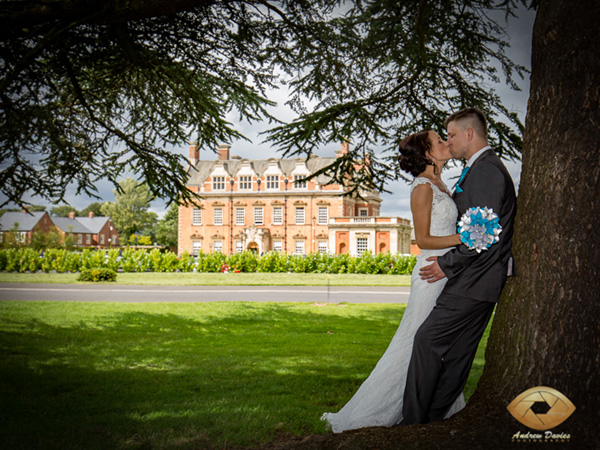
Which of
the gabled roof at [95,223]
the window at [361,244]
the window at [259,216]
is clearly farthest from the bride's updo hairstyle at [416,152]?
the gabled roof at [95,223]

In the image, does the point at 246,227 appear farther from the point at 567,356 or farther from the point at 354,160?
the point at 567,356

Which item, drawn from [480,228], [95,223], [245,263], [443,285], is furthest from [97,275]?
[95,223]

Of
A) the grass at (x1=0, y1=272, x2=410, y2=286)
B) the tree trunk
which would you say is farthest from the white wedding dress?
the grass at (x1=0, y1=272, x2=410, y2=286)

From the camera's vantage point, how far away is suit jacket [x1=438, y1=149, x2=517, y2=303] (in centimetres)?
272

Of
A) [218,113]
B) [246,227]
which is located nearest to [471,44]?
[218,113]

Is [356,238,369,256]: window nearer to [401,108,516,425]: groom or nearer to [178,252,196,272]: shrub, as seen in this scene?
[178,252,196,272]: shrub

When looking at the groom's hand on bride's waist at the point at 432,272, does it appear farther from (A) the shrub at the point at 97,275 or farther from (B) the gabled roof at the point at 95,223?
(B) the gabled roof at the point at 95,223

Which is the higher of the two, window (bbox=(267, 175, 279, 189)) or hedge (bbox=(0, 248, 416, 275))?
window (bbox=(267, 175, 279, 189))

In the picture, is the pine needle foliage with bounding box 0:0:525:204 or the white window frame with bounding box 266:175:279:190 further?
the white window frame with bounding box 266:175:279:190

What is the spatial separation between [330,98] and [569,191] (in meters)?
4.79

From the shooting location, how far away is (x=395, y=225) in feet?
154

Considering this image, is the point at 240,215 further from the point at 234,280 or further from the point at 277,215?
the point at 234,280

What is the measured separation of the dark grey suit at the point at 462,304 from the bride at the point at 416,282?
0.44 ft

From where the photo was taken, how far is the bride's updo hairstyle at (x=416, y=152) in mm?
3076
